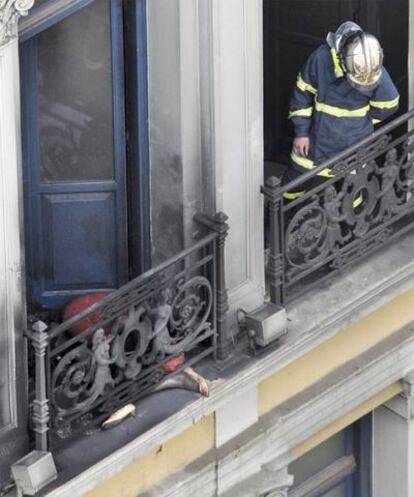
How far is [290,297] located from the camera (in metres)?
17.2

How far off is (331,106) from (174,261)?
6.90 ft

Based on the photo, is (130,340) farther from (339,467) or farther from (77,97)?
(339,467)

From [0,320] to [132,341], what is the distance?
1.50 metres

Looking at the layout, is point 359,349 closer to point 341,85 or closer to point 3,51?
point 341,85

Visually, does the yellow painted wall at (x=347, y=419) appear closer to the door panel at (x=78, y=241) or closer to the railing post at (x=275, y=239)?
the railing post at (x=275, y=239)

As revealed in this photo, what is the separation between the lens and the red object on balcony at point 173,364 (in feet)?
54.3

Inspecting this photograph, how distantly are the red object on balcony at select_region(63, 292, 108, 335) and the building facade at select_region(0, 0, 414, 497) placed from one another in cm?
11

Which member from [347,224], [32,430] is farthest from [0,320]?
[347,224]

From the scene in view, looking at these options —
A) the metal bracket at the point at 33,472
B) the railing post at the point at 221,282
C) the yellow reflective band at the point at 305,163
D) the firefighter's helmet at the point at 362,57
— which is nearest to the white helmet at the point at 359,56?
the firefighter's helmet at the point at 362,57

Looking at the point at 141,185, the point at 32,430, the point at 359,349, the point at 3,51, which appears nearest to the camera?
the point at 3,51

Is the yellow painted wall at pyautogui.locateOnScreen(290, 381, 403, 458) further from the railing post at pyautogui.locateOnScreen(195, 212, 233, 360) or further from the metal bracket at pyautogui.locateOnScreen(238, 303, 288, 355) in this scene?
the railing post at pyautogui.locateOnScreen(195, 212, 233, 360)

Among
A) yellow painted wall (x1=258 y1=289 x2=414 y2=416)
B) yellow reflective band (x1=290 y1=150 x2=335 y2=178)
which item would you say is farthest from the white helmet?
yellow painted wall (x1=258 y1=289 x2=414 y2=416)

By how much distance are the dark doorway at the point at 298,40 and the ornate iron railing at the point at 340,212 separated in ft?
4.38

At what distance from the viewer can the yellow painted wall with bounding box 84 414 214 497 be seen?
16297mm
